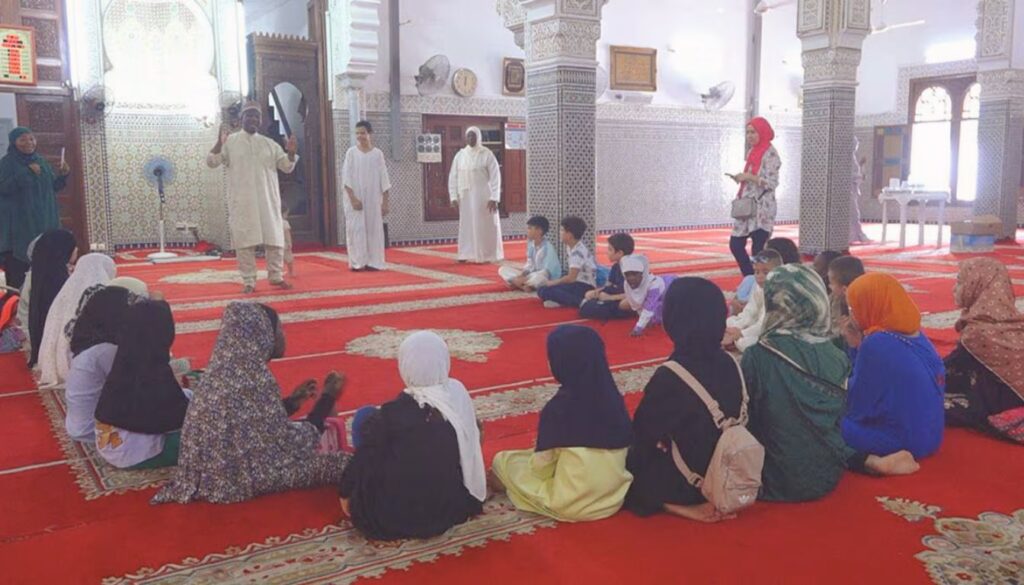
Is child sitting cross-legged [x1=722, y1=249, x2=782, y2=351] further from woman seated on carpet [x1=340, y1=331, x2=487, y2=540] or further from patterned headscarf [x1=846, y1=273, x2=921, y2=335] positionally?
woman seated on carpet [x1=340, y1=331, x2=487, y2=540]

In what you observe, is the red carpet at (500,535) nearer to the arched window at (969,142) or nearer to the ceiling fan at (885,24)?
the arched window at (969,142)

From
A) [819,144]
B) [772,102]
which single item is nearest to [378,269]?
[819,144]

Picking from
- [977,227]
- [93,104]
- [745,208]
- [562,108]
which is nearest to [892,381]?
[745,208]

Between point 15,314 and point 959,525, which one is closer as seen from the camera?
point 959,525

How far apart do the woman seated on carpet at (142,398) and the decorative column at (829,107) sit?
625cm

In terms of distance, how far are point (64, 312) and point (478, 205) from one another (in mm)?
4616

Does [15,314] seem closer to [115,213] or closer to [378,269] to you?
[378,269]

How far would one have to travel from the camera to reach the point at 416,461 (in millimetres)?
1793

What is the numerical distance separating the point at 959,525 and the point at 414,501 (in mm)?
1177

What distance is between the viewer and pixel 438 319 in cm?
457

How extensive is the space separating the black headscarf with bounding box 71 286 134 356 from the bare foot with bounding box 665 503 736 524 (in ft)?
5.30

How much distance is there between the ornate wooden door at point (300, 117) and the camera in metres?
8.64

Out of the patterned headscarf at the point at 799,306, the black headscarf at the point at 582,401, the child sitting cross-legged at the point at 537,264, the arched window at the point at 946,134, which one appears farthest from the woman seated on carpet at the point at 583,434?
the arched window at the point at 946,134

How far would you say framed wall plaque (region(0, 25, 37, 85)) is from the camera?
6.73 metres
